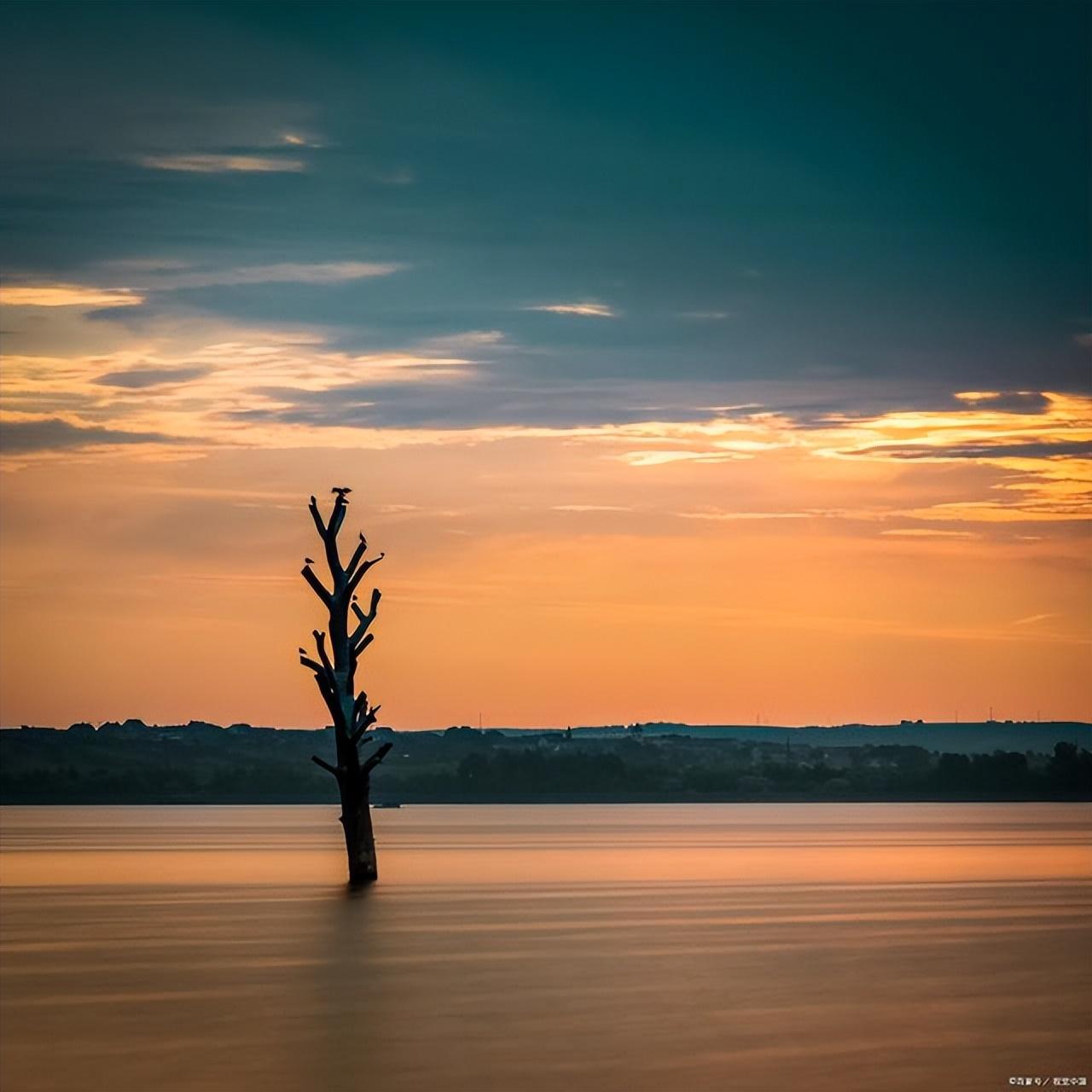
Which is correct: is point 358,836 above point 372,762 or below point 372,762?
below

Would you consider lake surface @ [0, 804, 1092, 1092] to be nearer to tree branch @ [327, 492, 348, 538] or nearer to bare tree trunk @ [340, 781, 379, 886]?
bare tree trunk @ [340, 781, 379, 886]

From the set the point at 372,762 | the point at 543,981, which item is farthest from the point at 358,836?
the point at 543,981

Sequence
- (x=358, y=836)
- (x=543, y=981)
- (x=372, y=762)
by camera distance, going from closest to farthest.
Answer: (x=543, y=981) → (x=372, y=762) → (x=358, y=836)

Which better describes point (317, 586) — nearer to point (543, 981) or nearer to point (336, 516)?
point (336, 516)

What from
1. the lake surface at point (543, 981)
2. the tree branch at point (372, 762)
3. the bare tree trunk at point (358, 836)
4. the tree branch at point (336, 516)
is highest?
the tree branch at point (336, 516)

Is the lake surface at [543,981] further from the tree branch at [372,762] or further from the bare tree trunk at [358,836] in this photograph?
the tree branch at [372,762]

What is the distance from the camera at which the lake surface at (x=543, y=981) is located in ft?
73.5

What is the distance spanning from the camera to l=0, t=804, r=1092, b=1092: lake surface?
2241cm

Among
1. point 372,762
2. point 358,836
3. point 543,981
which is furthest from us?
point 358,836

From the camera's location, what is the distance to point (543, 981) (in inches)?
1204

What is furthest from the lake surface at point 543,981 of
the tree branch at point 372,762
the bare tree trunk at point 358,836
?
the tree branch at point 372,762

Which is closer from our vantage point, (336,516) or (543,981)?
(543,981)

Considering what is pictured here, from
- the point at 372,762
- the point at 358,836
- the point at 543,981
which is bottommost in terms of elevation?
the point at 543,981

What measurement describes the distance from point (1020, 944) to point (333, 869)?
36760mm
